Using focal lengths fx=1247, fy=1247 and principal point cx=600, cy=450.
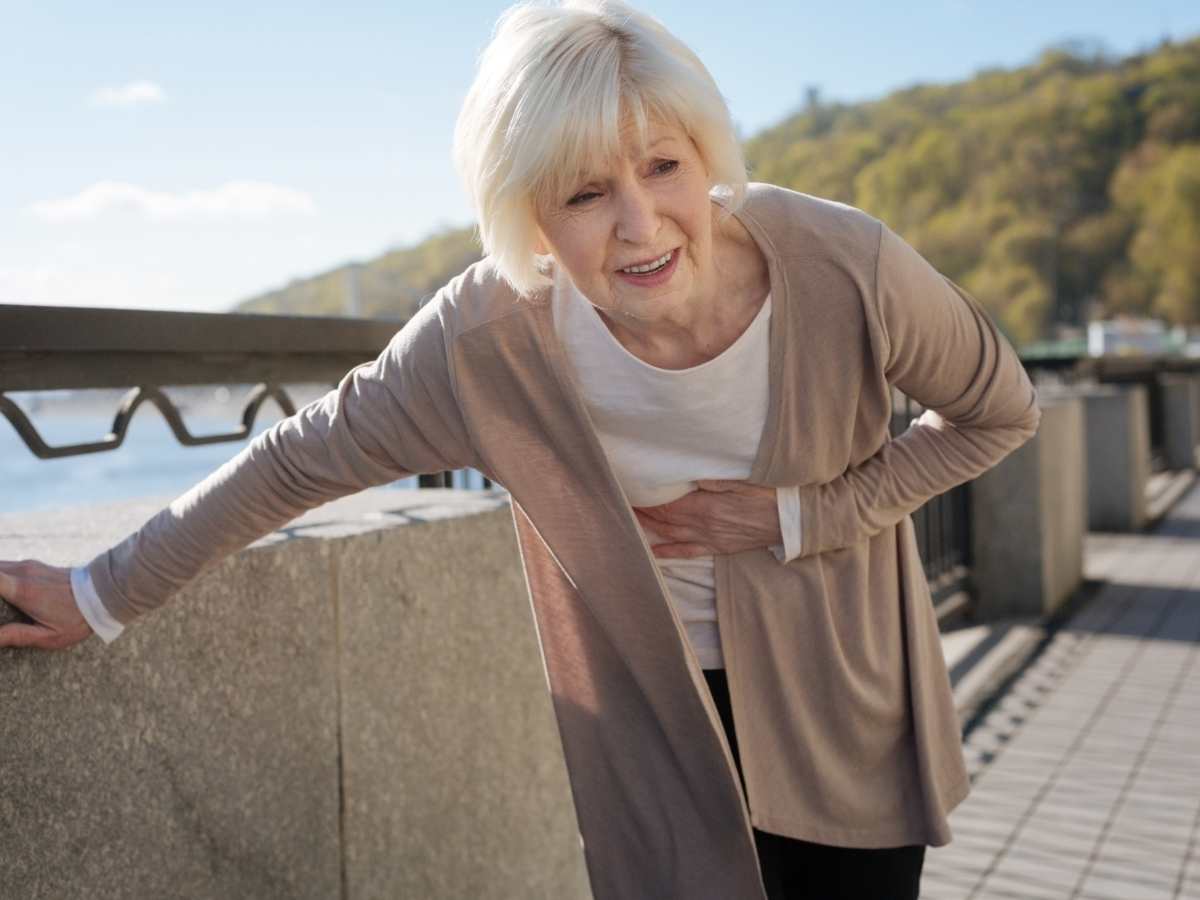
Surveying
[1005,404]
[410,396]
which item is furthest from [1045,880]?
[410,396]

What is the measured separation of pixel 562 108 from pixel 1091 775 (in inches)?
143

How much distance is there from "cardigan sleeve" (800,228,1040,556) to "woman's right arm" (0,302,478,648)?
0.60 metres

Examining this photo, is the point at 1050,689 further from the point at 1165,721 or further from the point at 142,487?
the point at 142,487

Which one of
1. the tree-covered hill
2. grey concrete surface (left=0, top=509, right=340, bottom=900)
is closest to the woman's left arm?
grey concrete surface (left=0, top=509, right=340, bottom=900)

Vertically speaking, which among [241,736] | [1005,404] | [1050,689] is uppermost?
[1005,404]

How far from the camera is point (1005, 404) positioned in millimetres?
2029

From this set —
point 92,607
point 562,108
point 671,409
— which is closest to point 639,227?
point 562,108

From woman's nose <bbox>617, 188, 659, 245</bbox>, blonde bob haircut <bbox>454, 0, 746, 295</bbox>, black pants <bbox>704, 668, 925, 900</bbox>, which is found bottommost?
black pants <bbox>704, 668, 925, 900</bbox>

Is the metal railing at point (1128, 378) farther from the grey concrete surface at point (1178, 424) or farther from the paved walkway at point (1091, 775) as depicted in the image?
the paved walkway at point (1091, 775)

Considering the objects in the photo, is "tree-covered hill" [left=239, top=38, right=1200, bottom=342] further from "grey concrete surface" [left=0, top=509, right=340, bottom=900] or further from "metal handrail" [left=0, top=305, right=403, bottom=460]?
"grey concrete surface" [left=0, top=509, right=340, bottom=900]

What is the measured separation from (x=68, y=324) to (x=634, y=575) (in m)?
1.03

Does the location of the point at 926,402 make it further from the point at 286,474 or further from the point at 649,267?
the point at 286,474

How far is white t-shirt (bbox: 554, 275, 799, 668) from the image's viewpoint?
185 cm

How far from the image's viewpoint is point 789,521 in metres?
1.92
